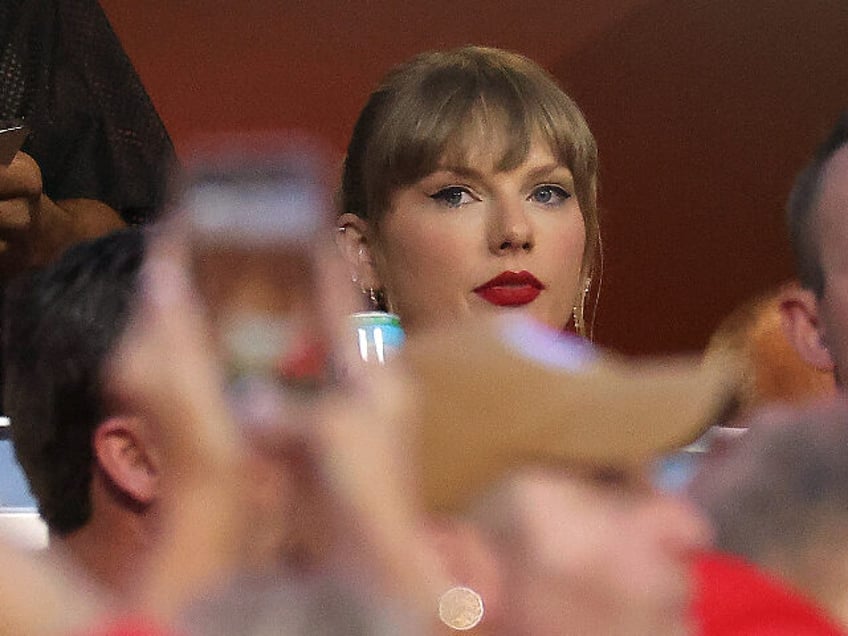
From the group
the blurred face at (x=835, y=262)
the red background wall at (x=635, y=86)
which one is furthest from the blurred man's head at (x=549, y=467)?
the red background wall at (x=635, y=86)

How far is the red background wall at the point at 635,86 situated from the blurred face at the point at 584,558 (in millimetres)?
809

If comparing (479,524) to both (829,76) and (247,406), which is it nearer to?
(247,406)

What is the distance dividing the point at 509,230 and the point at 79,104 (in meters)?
0.37

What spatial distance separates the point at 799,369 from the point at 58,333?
22 cm

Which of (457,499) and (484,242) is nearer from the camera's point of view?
(457,499)

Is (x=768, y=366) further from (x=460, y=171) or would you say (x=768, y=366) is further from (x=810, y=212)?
(x=460, y=171)

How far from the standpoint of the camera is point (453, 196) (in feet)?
2.11

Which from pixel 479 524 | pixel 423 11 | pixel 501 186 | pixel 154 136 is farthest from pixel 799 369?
pixel 423 11

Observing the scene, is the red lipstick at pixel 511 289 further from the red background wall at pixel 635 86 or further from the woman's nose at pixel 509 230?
the red background wall at pixel 635 86

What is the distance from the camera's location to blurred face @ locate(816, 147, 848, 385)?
381 mm

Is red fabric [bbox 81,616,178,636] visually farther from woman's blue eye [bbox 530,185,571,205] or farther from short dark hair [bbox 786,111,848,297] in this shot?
woman's blue eye [bbox 530,185,571,205]

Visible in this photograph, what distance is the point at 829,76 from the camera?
1.14 m

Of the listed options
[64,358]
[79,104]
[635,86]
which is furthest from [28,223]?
[635,86]

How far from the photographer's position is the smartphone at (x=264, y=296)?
0.79 feet
